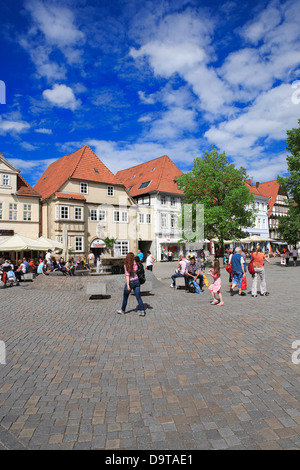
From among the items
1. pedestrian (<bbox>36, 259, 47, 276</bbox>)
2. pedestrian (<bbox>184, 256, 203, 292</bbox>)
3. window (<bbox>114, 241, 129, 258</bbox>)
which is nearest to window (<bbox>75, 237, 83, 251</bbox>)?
window (<bbox>114, 241, 129, 258</bbox>)

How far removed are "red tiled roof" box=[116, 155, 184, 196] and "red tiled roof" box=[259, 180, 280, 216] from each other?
2870 centimetres

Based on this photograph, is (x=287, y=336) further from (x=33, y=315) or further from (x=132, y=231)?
(x=132, y=231)

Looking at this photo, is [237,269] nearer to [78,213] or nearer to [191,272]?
[191,272]

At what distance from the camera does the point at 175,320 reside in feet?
24.9

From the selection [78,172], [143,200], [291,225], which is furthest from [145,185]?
[291,225]

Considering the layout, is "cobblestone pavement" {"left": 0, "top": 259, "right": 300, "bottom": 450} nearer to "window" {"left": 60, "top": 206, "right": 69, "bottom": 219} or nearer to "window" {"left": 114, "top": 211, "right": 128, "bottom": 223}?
"window" {"left": 60, "top": 206, "right": 69, "bottom": 219}

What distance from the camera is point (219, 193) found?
30234 millimetres

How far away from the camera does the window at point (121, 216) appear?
1542 inches

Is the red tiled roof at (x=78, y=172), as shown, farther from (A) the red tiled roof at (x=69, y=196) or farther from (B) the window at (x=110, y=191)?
(A) the red tiled roof at (x=69, y=196)

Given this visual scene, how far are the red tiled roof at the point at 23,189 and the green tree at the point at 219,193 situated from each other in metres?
16.0

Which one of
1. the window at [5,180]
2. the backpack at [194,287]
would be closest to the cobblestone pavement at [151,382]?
the backpack at [194,287]

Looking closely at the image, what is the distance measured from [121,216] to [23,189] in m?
12.2
